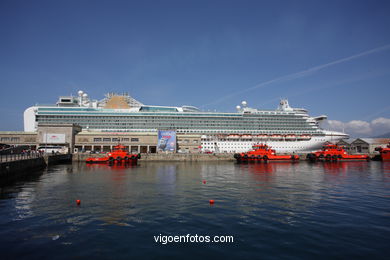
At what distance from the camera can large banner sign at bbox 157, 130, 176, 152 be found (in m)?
64.2

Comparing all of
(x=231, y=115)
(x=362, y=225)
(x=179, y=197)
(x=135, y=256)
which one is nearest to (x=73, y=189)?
(x=179, y=197)

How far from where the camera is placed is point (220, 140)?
67375 mm

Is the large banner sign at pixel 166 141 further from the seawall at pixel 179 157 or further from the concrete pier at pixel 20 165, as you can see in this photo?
the concrete pier at pixel 20 165

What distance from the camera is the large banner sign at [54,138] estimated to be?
62.1 metres

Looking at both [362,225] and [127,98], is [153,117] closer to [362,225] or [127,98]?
[127,98]

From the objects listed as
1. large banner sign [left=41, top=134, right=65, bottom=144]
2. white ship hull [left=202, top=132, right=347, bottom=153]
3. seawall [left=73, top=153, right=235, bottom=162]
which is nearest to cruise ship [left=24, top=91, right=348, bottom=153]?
white ship hull [left=202, top=132, right=347, bottom=153]

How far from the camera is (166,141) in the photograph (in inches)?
2537

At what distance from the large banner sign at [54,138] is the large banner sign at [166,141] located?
25.8 metres

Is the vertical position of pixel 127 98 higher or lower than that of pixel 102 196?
higher

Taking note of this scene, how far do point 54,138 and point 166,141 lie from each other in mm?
29822

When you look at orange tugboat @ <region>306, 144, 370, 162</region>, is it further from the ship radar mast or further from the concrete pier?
the concrete pier

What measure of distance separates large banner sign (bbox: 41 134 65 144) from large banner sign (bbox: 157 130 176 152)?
25818 millimetres

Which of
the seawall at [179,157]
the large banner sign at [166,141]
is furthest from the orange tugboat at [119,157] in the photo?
the large banner sign at [166,141]

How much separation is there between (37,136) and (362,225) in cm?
7252
